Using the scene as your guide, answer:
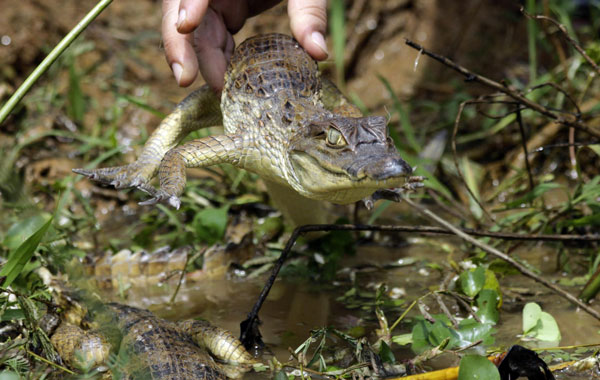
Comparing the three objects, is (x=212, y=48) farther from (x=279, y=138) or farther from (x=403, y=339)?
(x=403, y=339)

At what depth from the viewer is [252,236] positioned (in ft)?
12.6

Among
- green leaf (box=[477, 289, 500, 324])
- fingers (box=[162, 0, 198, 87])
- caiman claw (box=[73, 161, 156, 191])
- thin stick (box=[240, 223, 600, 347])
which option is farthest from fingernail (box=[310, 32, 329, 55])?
green leaf (box=[477, 289, 500, 324])

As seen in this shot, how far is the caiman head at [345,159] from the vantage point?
1.98m

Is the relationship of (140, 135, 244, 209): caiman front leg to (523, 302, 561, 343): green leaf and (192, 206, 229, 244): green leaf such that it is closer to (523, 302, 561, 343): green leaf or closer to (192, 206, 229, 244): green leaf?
(192, 206, 229, 244): green leaf

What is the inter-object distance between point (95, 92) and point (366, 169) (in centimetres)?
461

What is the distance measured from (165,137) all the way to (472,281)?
1733mm

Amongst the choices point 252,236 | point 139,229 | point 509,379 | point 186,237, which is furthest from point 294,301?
point 139,229

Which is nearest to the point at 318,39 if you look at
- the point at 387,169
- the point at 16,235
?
the point at 387,169

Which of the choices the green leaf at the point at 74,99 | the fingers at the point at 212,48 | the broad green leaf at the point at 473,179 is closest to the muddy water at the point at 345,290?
the broad green leaf at the point at 473,179

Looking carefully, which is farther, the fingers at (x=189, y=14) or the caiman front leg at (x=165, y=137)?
the caiman front leg at (x=165, y=137)

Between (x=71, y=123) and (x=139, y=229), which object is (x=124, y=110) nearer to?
(x=71, y=123)

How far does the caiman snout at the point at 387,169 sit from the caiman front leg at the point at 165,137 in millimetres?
1307

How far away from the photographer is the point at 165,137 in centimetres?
321

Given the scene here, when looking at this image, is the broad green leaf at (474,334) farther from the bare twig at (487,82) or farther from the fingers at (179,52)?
the fingers at (179,52)
